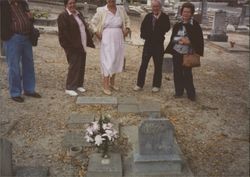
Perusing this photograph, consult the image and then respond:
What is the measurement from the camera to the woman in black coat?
696 cm

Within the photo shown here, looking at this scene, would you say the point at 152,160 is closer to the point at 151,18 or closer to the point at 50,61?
the point at 151,18

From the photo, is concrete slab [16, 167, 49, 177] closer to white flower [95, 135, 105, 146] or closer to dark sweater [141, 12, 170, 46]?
white flower [95, 135, 105, 146]

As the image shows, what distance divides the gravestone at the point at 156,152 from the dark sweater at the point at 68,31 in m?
2.96

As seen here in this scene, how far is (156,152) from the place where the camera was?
4.67 meters

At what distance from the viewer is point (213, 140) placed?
18.3 ft

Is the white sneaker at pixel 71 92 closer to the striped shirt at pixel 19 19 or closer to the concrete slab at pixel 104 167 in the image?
the striped shirt at pixel 19 19

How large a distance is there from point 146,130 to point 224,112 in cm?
264

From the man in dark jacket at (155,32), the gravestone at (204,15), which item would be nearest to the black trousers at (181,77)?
the man in dark jacket at (155,32)

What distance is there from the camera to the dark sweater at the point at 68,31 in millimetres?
6977

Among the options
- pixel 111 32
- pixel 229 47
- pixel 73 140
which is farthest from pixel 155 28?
pixel 229 47

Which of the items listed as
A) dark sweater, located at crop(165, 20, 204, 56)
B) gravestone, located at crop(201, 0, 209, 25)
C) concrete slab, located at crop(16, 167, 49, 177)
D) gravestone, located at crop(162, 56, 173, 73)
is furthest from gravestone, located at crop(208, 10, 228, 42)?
concrete slab, located at crop(16, 167, 49, 177)

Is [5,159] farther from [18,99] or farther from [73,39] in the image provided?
[73,39]

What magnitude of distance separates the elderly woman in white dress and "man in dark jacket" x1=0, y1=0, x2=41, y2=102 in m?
1.22

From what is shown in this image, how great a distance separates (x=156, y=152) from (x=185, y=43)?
2854 millimetres
